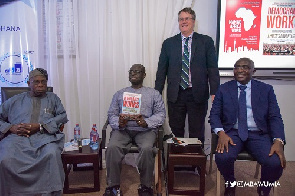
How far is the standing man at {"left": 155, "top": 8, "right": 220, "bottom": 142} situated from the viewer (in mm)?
2801

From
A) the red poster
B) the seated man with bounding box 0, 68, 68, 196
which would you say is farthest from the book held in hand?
the red poster

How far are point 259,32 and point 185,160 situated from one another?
5.92 ft

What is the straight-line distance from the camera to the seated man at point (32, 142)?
7.09 feet

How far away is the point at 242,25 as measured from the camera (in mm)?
3078

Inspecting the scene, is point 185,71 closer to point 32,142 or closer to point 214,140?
point 214,140

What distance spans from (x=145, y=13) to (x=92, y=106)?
51.0 inches

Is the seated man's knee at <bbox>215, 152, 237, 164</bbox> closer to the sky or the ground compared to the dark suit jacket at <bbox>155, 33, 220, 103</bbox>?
closer to the ground

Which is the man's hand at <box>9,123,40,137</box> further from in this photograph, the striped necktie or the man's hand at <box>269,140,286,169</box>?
the man's hand at <box>269,140,286,169</box>

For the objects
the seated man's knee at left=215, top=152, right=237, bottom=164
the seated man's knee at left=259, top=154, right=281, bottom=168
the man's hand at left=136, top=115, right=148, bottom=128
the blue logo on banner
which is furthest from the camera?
the blue logo on banner

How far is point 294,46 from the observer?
309cm

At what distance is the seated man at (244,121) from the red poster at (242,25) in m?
0.71

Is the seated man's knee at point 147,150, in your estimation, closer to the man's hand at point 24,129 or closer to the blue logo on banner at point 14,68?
the man's hand at point 24,129

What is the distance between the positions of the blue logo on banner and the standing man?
1661 mm

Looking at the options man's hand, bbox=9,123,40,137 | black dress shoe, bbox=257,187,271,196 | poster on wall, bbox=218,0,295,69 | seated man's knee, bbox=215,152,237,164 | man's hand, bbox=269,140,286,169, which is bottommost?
black dress shoe, bbox=257,187,271,196
